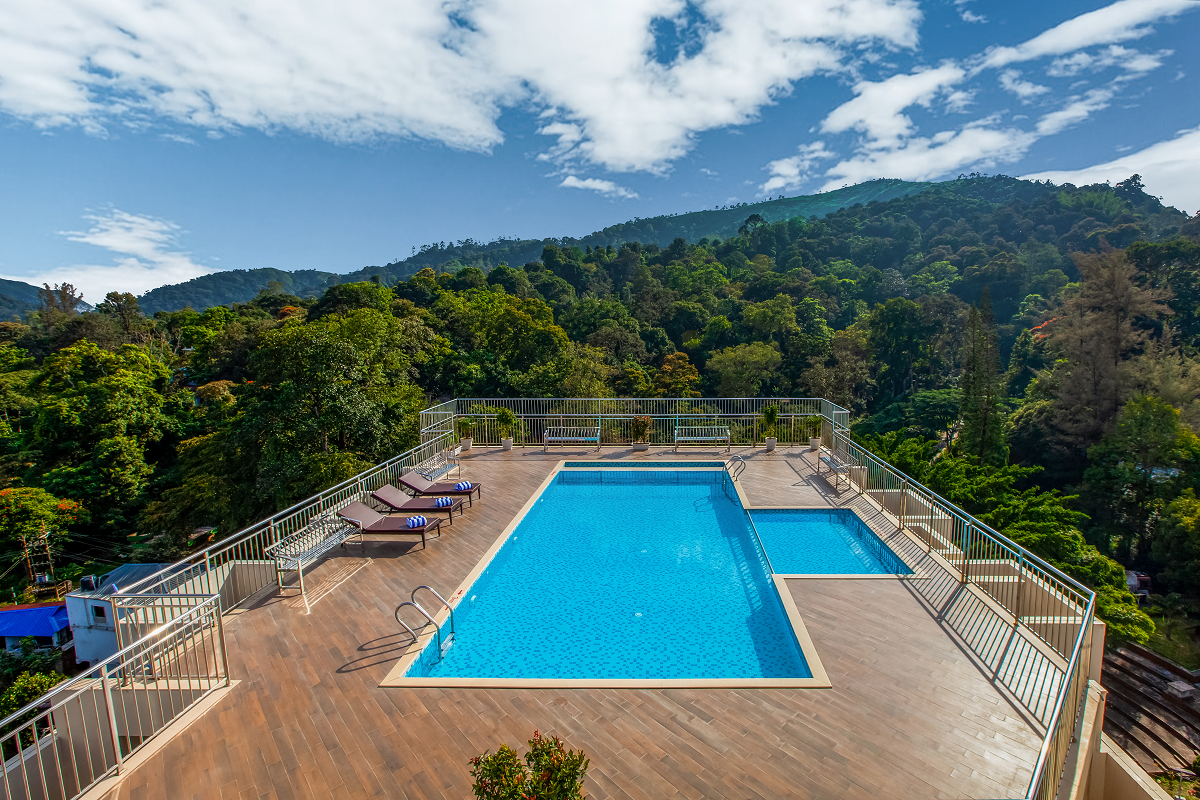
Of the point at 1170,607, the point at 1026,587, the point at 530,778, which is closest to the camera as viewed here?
the point at 530,778

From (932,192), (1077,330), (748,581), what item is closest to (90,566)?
(748,581)

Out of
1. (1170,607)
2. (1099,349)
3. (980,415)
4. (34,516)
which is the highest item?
(1099,349)

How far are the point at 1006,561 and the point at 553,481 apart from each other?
870cm

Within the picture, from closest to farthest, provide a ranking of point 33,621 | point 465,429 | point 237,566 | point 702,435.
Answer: point 237,566 → point 702,435 → point 465,429 → point 33,621

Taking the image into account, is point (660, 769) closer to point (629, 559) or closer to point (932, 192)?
point (629, 559)

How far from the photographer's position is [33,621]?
20.2 m

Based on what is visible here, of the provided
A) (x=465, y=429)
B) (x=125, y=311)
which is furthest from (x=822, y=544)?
(x=125, y=311)

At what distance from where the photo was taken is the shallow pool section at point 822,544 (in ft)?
28.2

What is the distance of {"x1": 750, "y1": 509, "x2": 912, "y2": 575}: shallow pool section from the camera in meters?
8.58

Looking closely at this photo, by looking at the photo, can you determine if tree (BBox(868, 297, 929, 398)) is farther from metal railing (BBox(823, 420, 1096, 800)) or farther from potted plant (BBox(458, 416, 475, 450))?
potted plant (BBox(458, 416, 475, 450))

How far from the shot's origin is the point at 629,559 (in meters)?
9.38

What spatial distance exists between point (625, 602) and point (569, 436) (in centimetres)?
803

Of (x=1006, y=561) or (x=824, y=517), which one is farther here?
(x=824, y=517)

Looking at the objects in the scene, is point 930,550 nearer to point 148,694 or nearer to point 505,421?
point 148,694
